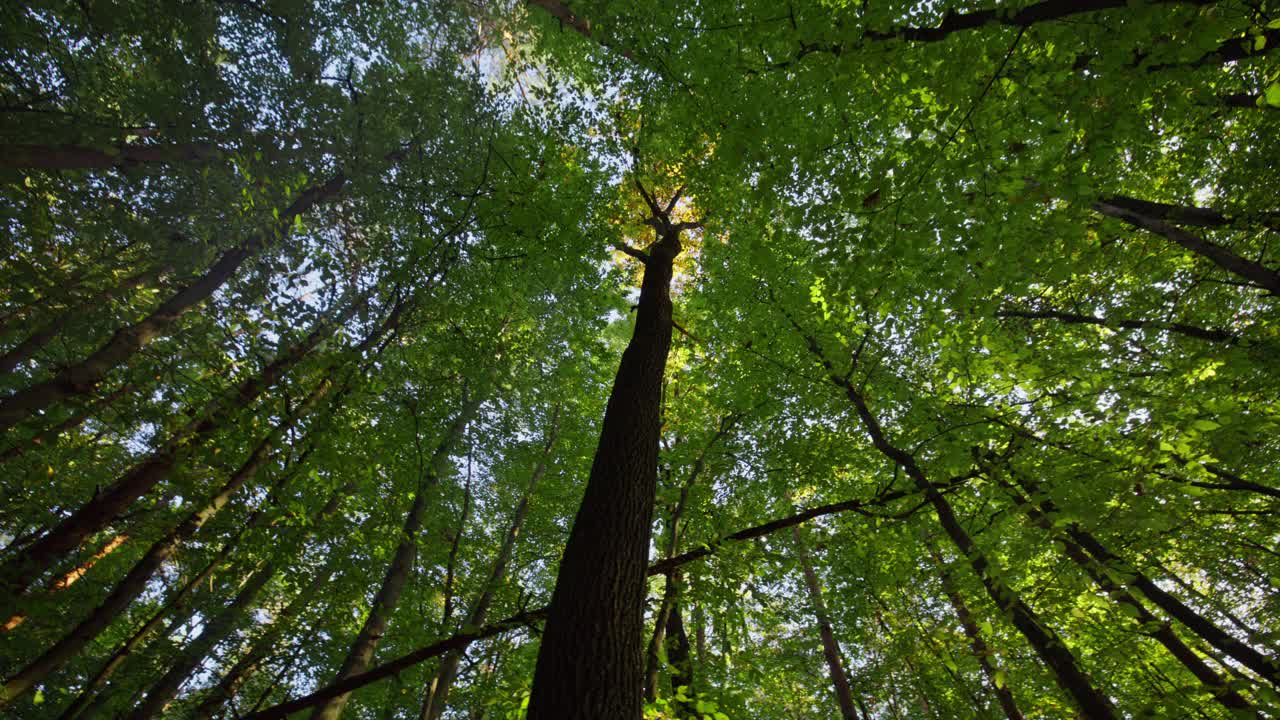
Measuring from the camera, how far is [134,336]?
17.3 ft

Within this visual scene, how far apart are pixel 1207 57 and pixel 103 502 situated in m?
11.5

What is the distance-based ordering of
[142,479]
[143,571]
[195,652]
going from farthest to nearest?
[195,652] < [142,479] < [143,571]

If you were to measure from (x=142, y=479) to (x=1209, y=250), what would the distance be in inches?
490

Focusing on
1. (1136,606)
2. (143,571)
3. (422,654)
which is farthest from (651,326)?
(143,571)

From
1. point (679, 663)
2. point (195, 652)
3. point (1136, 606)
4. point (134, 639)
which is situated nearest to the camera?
point (134, 639)

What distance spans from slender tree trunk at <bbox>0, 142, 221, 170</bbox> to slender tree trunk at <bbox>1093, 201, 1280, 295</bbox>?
1015 cm

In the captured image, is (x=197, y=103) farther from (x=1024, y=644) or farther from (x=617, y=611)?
(x=1024, y=644)

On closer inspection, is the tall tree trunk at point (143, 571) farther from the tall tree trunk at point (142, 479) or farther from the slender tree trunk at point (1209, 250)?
the slender tree trunk at point (1209, 250)

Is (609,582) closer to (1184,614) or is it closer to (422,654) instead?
(422,654)

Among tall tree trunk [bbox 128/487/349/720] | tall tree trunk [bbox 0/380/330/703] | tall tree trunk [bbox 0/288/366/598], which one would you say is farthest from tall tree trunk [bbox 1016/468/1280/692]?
tall tree trunk [bbox 128/487/349/720]

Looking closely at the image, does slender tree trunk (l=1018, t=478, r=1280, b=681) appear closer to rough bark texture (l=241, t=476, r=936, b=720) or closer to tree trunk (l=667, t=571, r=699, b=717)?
rough bark texture (l=241, t=476, r=936, b=720)

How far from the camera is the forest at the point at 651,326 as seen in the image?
3266 millimetres

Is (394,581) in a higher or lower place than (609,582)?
higher

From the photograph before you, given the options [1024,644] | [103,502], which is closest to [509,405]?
[103,502]
